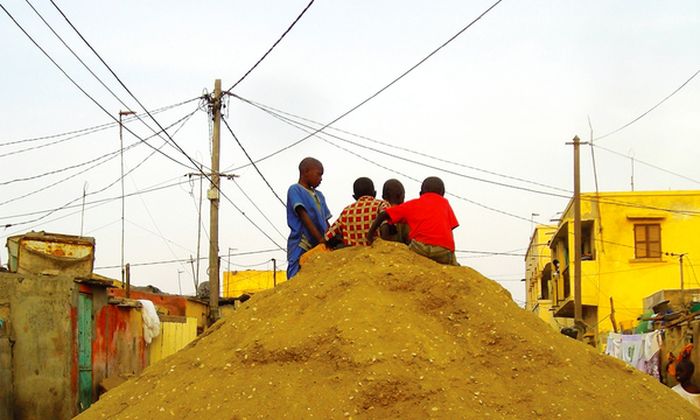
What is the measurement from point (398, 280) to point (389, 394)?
1.03m

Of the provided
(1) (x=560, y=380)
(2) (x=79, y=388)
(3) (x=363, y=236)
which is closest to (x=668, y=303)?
(2) (x=79, y=388)

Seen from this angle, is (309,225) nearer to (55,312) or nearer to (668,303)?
(55,312)

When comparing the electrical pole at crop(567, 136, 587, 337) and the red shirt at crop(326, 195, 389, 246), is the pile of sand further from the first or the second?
the electrical pole at crop(567, 136, 587, 337)

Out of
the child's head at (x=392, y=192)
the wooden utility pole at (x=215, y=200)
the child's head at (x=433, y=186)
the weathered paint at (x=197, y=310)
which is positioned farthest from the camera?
the weathered paint at (x=197, y=310)

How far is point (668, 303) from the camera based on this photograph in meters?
16.5

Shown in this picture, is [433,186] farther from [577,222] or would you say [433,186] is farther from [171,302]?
[577,222]

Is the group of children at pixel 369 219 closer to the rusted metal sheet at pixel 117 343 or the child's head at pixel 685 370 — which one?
the rusted metal sheet at pixel 117 343

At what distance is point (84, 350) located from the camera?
10.7m

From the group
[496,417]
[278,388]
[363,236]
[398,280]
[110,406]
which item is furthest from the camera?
[363,236]

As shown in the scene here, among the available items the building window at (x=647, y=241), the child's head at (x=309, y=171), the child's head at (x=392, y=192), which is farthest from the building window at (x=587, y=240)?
the child's head at (x=309, y=171)

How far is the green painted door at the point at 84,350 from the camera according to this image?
1047cm

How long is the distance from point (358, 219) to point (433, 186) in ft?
2.13

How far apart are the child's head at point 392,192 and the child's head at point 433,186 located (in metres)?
0.37

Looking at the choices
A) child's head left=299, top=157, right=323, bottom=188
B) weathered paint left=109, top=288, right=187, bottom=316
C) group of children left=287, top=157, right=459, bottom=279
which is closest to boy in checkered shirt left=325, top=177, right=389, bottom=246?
group of children left=287, top=157, right=459, bottom=279
